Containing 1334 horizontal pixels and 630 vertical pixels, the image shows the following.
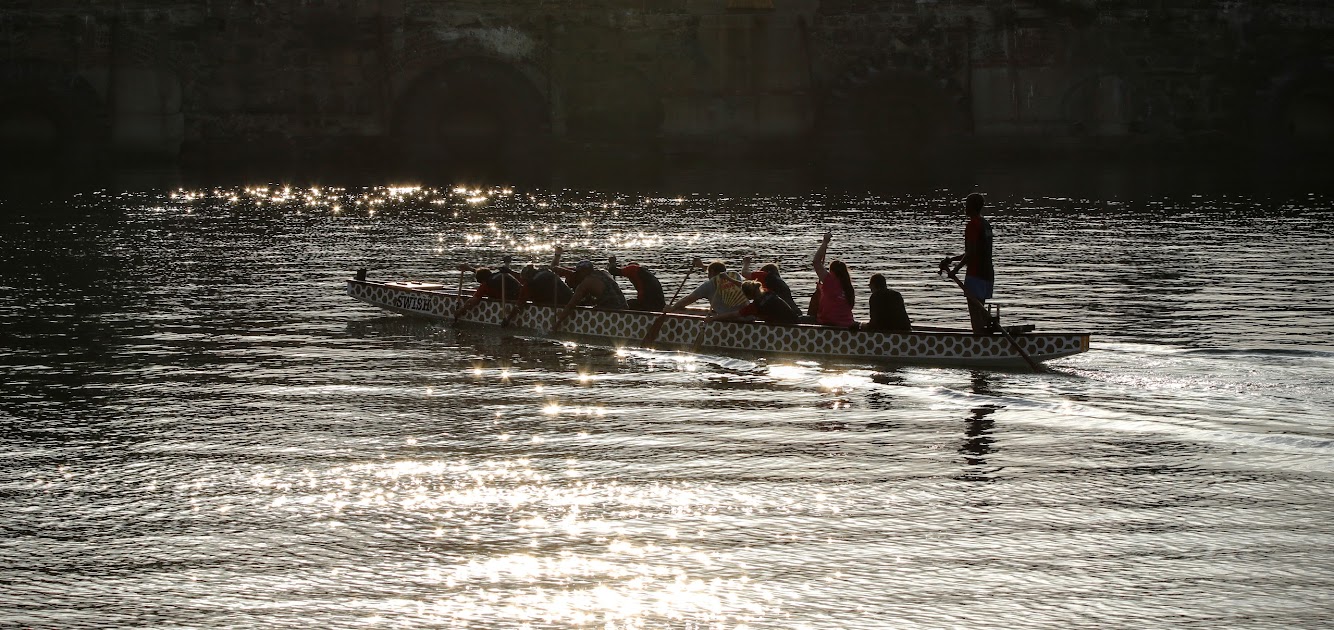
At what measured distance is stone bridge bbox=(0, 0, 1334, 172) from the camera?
6919cm

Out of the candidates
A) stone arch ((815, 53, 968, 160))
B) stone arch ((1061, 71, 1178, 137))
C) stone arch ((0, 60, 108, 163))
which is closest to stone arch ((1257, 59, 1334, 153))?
stone arch ((1061, 71, 1178, 137))

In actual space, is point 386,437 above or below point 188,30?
below

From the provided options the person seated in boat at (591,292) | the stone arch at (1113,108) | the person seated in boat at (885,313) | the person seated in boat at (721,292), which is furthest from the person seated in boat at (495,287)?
the stone arch at (1113,108)

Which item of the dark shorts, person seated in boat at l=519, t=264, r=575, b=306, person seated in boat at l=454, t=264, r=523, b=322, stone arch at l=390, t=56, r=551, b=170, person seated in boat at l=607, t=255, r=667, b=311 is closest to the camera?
the dark shorts

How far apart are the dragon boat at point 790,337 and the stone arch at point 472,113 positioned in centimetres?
4677

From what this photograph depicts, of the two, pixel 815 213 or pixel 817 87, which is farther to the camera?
pixel 817 87

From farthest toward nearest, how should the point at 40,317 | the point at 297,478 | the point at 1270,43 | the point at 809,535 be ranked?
the point at 1270,43
the point at 40,317
the point at 297,478
the point at 809,535

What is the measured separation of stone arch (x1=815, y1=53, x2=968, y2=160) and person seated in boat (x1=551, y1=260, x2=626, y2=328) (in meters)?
49.4

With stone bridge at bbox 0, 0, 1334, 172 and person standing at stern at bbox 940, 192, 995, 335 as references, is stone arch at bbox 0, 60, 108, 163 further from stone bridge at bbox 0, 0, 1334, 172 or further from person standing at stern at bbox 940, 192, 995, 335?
person standing at stern at bbox 940, 192, 995, 335

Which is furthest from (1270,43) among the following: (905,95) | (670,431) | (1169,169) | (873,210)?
(670,431)

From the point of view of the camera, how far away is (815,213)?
1917 inches

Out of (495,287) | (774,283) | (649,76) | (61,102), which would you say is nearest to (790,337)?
(774,283)

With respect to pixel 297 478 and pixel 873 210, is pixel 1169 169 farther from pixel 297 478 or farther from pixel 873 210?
pixel 297 478

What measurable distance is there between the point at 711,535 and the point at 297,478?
4.38m
